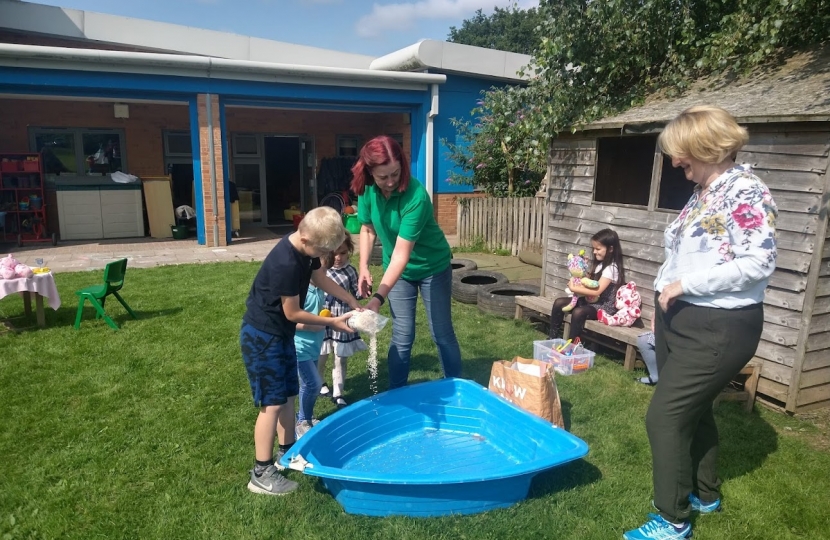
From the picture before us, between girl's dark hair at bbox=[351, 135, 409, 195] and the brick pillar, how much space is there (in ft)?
28.9

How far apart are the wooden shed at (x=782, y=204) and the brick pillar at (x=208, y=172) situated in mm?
7795

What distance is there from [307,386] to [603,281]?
10.00 ft

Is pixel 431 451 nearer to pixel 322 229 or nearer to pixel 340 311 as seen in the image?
pixel 340 311

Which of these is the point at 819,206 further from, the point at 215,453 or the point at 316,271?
the point at 215,453

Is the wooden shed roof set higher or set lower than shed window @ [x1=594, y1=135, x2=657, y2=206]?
higher

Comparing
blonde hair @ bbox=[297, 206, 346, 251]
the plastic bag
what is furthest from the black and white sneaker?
blonde hair @ bbox=[297, 206, 346, 251]

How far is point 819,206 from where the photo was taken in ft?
13.1

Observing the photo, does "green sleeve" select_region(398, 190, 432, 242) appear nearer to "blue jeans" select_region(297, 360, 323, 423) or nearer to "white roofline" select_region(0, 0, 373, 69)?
"blue jeans" select_region(297, 360, 323, 423)

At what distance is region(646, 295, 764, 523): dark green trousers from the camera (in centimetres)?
245

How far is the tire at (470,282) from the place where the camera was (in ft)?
23.9

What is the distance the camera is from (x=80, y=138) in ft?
45.2

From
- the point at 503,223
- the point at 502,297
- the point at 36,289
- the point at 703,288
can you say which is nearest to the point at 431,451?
the point at 703,288

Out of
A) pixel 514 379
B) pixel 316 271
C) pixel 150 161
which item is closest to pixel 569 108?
pixel 514 379

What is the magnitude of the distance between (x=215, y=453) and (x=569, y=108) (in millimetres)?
5058
